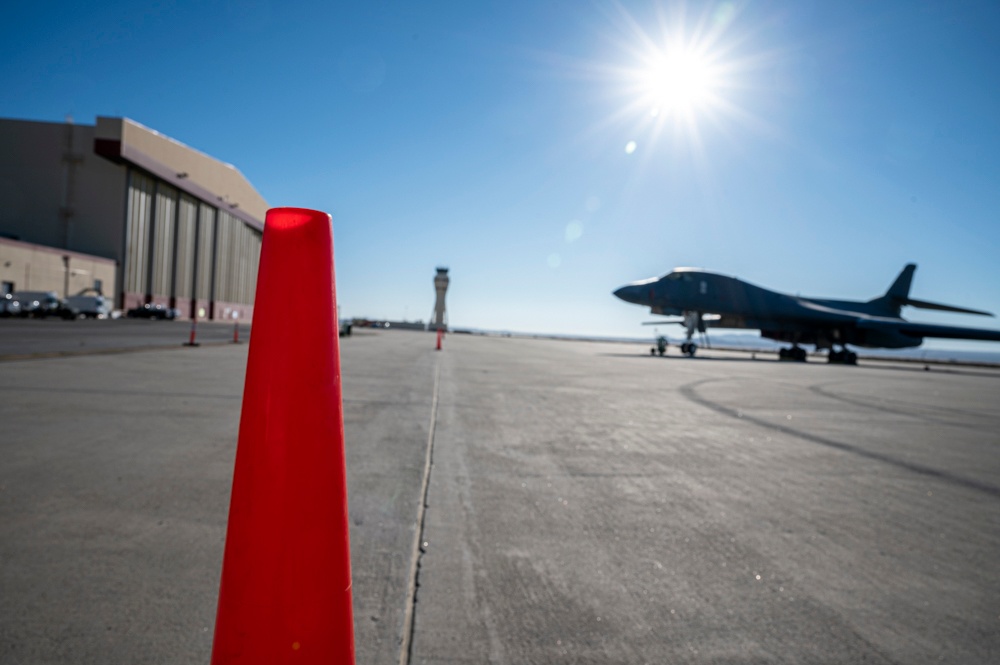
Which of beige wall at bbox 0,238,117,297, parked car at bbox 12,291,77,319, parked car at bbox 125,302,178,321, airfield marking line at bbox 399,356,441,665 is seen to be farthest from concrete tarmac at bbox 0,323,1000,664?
parked car at bbox 125,302,178,321

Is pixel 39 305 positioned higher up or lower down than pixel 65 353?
higher up

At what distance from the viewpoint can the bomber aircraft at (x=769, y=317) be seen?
27719 millimetres

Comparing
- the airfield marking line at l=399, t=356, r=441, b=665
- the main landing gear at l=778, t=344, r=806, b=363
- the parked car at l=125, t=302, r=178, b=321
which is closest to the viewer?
the airfield marking line at l=399, t=356, r=441, b=665

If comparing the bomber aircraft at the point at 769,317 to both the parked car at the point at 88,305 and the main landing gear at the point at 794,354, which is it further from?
the parked car at the point at 88,305

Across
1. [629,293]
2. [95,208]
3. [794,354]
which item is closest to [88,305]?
[95,208]

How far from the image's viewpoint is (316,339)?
4.30ft

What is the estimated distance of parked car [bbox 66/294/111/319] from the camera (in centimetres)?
3381

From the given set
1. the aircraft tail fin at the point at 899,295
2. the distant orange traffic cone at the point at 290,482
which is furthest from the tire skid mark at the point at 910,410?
the aircraft tail fin at the point at 899,295

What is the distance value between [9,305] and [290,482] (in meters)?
40.4

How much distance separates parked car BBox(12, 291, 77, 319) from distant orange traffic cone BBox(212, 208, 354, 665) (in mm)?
38309

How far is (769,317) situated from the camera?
29156mm

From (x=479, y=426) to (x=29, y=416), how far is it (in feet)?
13.1

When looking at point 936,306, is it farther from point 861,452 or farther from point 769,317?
point 861,452

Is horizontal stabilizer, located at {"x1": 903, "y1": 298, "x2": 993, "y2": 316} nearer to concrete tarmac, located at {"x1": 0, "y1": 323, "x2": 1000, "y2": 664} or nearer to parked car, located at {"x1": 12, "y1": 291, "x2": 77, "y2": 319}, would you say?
concrete tarmac, located at {"x1": 0, "y1": 323, "x2": 1000, "y2": 664}
